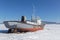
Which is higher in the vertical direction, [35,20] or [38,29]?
[35,20]

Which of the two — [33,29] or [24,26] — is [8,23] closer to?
[24,26]

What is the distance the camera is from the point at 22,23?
77.9 ft

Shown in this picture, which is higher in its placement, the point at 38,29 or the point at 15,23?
the point at 15,23

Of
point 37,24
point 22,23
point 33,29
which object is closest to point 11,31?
point 22,23

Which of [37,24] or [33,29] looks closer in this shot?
[33,29]

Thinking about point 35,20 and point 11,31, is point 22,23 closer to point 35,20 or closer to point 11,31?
point 11,31

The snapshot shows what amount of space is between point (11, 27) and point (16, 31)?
1.09 m

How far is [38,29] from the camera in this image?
2828 cm

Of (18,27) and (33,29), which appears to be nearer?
(18,27)

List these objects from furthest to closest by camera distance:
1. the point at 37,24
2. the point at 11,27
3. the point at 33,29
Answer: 1. the point at 37,24
2. the point at 33,29
3. the point at 11,27

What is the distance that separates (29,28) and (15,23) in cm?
271

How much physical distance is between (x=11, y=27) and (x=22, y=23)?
199 centimetres

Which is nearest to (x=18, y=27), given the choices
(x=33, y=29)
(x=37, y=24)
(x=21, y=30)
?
(x=21, y=30)

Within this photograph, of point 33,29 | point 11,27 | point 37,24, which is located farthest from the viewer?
point 37,24
